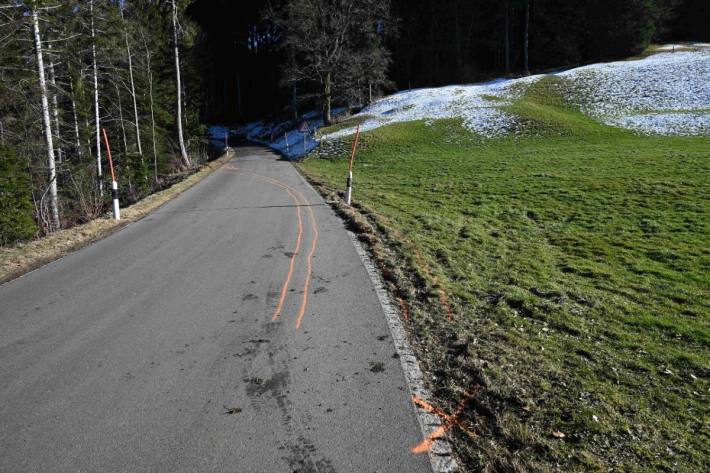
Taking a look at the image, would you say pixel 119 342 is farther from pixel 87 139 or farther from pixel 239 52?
pixel 239 52

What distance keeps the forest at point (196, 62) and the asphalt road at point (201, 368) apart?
7.29 meters

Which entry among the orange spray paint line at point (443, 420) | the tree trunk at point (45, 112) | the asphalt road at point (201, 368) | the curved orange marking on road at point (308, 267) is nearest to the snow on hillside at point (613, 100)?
the tree trunk at point (45, 112)

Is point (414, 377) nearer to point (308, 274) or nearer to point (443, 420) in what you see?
point (443, 420)

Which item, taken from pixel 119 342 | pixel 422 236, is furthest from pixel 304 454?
pixel 422 236

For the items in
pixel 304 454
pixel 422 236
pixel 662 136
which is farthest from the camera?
pixel 662 136

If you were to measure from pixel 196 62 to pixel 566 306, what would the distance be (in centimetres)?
4690

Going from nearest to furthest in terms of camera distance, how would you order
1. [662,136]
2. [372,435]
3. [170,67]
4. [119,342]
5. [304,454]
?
[304,454] → [372,435] → [119,342] → [662,136] → [170,67]

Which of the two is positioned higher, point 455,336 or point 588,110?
point 588,110

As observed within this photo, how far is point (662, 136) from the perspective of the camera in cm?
2442

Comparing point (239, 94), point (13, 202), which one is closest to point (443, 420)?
point (13, 202)

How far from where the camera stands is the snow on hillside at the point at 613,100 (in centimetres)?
2828

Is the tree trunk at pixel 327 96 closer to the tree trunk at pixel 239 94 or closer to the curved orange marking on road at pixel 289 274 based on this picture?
the curved orange marking on road at pixel 289 274

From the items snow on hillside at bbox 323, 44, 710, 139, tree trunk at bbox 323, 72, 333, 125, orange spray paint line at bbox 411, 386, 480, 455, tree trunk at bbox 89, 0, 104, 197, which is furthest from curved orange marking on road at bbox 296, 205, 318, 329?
tree trunk at bbox 323, 72, 333, 125

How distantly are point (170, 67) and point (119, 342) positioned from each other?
37.4 meters
